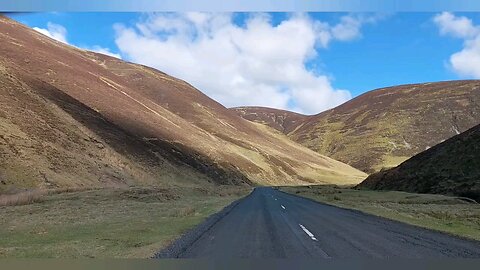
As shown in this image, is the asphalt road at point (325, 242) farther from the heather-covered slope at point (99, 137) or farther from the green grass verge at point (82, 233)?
the heather-covered slope at point (99, 137)

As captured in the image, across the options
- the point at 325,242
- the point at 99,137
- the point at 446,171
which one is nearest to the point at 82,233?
the point at 325,242

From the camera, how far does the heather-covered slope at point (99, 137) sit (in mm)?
59787

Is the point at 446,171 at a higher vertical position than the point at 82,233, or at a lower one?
higher

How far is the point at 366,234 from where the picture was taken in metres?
17.3

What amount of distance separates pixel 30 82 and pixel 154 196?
50793 mm

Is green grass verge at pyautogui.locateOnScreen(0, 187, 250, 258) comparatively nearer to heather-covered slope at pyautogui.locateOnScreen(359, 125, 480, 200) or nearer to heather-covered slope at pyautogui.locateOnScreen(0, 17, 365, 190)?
heather-covered slope at pyautogui.locateOnScreen(0, 17, 365, 190)

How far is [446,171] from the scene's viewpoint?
6088cm

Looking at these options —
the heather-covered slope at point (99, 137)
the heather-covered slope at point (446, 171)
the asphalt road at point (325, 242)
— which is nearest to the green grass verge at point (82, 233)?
the asphalt road at point (325, 242)

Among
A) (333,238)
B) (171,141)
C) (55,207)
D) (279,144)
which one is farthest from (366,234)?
(279,144)

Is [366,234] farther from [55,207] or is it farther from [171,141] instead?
[171,141]

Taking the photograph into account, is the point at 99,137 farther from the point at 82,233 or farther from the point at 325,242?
the point at 325,242

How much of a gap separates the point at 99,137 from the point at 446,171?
54.3 metres

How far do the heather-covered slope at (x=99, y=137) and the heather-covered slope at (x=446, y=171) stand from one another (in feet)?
132

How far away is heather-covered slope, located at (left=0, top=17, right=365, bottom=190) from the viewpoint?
5979 cm
